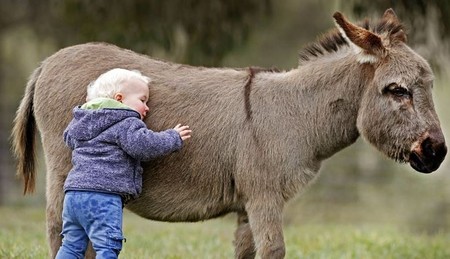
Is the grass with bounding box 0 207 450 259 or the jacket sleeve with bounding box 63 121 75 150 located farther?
the grass with bounding box 0 207 450 259

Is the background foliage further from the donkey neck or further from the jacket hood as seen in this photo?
the jacket hood

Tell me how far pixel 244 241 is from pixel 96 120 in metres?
1.49

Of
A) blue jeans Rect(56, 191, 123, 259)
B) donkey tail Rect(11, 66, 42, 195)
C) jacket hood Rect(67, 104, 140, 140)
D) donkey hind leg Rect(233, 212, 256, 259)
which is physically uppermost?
jacket hood Rect(67, 104, 140, 140)

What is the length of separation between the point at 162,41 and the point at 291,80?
786cm

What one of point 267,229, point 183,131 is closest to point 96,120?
point 183,131

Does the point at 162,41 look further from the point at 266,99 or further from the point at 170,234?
the point at 266,99

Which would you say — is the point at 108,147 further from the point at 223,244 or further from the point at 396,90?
A: the point at 223,244

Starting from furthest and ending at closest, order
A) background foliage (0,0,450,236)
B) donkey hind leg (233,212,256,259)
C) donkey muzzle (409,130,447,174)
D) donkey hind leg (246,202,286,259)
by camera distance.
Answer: background foliage (0,0,450,236), donkey hind leg (233,212,256,259), donkey hind leg (246,202,286,259), donkey muzzle (409,130,447,174)

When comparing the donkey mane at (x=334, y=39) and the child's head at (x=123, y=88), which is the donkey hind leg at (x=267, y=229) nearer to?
the child's head at (x=123, y=88)

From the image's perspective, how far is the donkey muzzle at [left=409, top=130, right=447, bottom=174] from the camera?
19.6ft

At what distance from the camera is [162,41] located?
46.5 feet

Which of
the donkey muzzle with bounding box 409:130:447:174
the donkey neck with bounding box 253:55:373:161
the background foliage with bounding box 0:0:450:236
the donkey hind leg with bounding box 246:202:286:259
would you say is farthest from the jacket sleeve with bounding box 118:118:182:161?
the donkey muzzle with bounding box 409:130:447:174

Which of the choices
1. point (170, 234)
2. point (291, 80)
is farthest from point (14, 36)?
point (291, 80)

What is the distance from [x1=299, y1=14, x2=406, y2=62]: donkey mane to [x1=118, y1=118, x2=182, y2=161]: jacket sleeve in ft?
4.47
